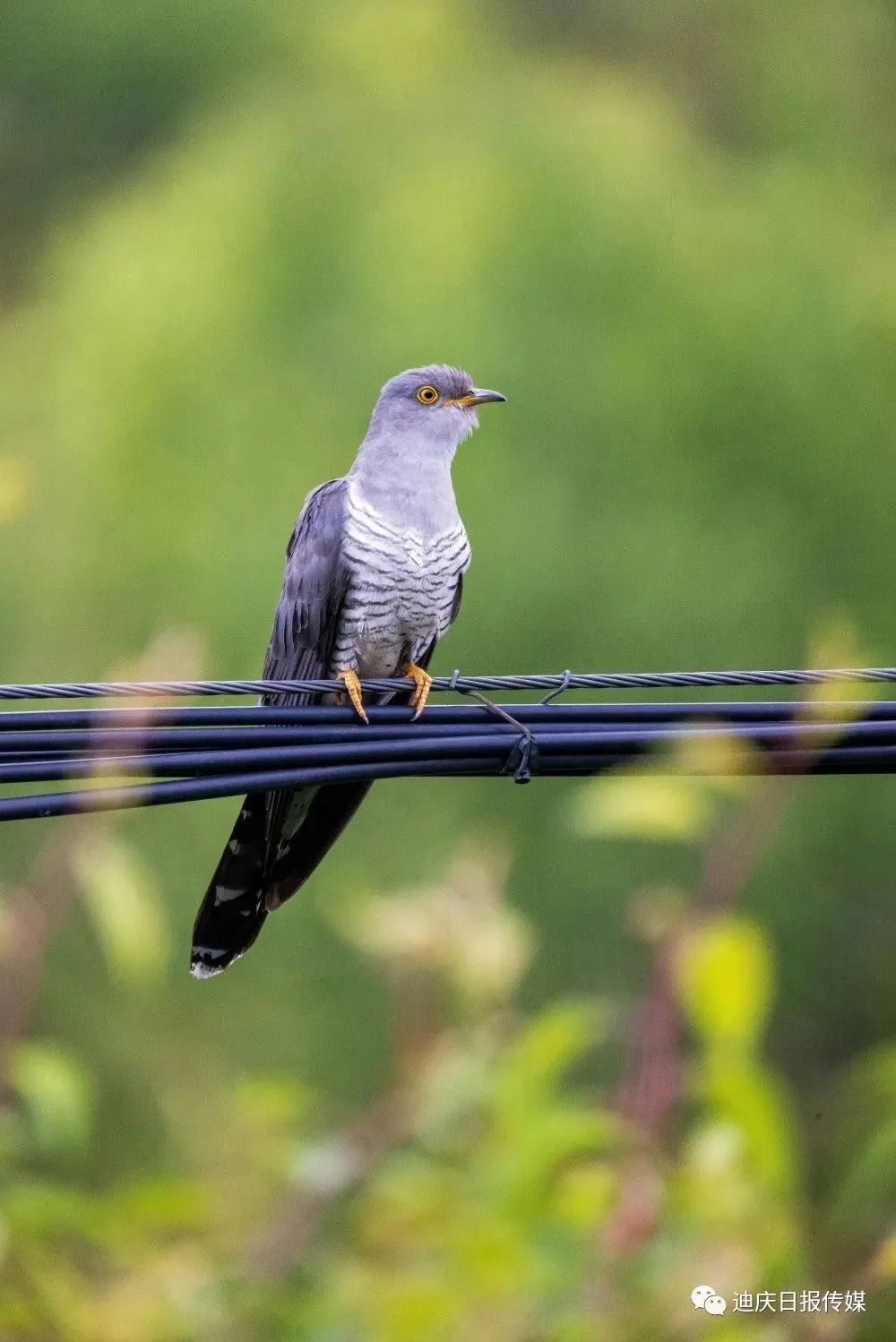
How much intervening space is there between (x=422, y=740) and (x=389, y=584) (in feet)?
4.31

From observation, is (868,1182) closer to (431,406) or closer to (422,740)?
(422,740)

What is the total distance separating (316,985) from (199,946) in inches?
288

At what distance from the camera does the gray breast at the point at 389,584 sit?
12.9 feet

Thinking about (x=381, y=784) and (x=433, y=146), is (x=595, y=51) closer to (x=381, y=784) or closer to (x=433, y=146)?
(x=433, y=146)

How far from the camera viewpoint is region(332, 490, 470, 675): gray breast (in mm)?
3926

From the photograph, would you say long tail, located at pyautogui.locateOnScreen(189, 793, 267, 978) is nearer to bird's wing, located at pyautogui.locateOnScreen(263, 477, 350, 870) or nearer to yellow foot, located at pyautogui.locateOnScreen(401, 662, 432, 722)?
bird's wing, located at pyautogui.locateOnScreen(263, 477, 350, 870)

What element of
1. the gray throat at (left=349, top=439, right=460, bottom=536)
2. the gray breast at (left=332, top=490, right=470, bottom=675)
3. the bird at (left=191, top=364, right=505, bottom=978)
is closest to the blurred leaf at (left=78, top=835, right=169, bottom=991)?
the bird at (left=191, top=364, right=505, bottom=978)

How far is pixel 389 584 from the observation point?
155 inches

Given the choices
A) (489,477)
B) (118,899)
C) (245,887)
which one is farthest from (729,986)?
(489,477)

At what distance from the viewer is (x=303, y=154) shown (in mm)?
13523

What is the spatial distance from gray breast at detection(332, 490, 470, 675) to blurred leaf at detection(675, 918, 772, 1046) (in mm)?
1537


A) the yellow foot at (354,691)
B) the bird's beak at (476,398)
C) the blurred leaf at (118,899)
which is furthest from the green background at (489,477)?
the blurred leaf at (118,899)

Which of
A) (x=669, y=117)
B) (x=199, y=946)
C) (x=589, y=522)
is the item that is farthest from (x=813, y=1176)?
(x=669, y=117)

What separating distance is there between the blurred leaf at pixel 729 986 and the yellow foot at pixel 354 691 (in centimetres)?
71
